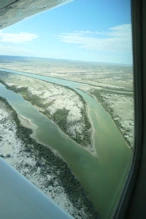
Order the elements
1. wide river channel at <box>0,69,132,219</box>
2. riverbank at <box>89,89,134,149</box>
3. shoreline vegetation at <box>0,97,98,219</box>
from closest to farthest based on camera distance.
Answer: riverbank at <box>89,89,134,149</box>, wide river channel at <box>0,69,132,219</box>, shoreline vegetation at <box>0,97,98,219</box>

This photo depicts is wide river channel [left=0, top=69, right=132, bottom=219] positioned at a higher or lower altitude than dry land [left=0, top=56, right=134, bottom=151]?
lower

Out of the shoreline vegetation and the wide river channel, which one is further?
the shoreline vegetation

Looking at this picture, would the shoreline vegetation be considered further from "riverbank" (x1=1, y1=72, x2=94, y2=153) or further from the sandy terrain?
the sandy terrain

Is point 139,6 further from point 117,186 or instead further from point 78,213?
point 78,213

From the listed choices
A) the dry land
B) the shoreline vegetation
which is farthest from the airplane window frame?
the shoreline vegetation

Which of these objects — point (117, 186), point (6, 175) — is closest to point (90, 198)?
point (117, 186)

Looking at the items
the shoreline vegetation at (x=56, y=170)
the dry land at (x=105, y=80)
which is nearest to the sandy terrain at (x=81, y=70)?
the dry land at (x=105, y=80)

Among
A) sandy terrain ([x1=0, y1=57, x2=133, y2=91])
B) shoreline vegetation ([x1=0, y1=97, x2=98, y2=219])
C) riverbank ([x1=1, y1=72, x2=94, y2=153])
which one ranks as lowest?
shoreline vegetation ([x1=0, y1=97, x2=98, y2=219])
